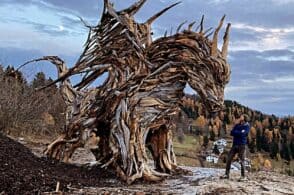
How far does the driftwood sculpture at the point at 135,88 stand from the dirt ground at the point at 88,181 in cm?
59

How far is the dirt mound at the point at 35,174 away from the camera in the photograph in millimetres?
10164

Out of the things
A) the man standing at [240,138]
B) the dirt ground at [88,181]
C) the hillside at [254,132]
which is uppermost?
the hillside at [254,132]

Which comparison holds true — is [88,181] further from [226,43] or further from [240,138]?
[226,43]

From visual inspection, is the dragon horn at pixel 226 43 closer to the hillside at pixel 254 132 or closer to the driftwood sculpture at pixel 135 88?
the driftwood sculpture at pixel 135 88

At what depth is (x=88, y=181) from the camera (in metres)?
11.7

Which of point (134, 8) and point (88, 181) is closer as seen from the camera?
point (88, 181)

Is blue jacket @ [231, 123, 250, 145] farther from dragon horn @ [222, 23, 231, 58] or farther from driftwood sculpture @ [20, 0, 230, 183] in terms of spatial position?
dragon horn @ [222, 23, 231, 58]

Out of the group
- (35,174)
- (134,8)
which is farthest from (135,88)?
(35,174)

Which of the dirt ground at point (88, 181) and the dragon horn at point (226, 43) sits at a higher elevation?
the dragon horn at point (226, 43)

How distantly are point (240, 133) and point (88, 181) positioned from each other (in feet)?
12.2

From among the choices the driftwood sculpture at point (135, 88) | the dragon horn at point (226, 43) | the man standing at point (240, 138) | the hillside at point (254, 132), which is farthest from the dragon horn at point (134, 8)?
the hillside at point (254, 132)

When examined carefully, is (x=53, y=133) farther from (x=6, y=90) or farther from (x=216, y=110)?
(x=216, y=110)

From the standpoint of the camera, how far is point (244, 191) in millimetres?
10734

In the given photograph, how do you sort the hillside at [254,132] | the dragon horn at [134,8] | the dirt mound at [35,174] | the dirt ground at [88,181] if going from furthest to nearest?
the hillside at [254,132] < the dragon horn at [134,8] < the dirt ground at [88,181] < the dirt mound at [35,174]
